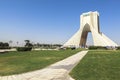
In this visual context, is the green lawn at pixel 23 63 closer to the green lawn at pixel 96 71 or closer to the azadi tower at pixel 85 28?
the green lawn at pixel 96 71

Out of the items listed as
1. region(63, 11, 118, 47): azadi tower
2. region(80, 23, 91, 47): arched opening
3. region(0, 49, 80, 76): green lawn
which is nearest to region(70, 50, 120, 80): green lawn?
region(0, 49, 80, 76): green lawn

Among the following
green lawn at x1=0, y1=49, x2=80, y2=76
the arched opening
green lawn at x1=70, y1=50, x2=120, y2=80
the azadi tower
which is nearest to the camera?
green lawn at x1=70, y1=50, x2=120, y2=80

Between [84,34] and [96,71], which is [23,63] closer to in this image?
Result: [96,71]

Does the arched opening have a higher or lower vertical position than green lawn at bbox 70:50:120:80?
higher

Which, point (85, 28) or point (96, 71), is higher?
point (85, 28)

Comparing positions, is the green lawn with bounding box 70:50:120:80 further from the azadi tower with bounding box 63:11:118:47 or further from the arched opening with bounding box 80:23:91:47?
the arched opening with bounding box 80:23:91:47

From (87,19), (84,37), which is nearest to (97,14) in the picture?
(87,19)

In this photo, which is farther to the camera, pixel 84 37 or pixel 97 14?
Answer: pixel 84 37

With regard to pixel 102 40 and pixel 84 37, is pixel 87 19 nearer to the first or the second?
pixel 84 37

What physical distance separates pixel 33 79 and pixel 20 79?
543 millimetres

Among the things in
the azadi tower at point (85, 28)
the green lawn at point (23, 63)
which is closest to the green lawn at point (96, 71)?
the green lawn at point (23, 63)

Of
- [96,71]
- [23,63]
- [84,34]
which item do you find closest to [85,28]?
[84,34]

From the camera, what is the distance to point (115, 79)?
261 inches

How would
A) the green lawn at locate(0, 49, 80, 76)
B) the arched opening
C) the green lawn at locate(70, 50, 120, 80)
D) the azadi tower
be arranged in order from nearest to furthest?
the green lawn at locate(70, 50, 120, 80), the green lawn at locate(0, 49, 80, 76), the azadi tower, the arched opening
